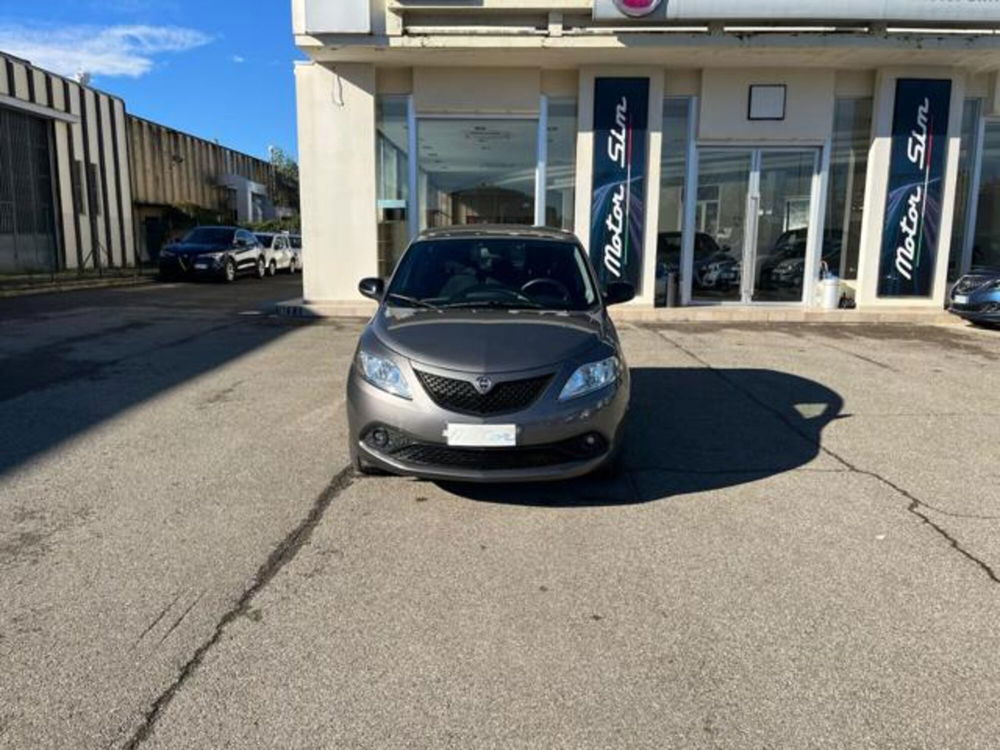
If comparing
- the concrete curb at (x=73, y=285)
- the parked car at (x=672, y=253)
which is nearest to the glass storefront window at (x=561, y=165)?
the parked car at (x=672, y=253)

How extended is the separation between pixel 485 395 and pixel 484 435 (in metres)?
0.23

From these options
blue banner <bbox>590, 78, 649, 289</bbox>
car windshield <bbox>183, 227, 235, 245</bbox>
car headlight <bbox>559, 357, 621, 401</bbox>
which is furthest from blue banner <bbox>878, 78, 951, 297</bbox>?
car windshield <bbox>183, 227, 235, 245</bbox>

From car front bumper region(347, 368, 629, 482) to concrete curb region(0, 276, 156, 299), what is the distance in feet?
53.2

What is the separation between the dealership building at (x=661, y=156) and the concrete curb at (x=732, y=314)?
0.98 feet

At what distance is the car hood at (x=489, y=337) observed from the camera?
4371 millimetres

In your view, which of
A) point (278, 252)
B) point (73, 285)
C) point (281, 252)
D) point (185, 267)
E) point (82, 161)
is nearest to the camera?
point (73, 285)

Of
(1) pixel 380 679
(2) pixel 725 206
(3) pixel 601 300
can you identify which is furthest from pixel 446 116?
(1) pixel 380 679

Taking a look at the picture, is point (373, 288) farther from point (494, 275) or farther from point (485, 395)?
point (485, 395)

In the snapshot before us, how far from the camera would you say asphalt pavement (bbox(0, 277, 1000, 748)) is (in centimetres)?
265

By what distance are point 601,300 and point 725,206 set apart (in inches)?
387

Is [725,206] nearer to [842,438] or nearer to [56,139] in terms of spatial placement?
[842,438]

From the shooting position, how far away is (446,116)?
13.9m

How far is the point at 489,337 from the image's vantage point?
461 centimetres

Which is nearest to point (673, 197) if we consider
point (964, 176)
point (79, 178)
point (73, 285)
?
point (964, 176)
